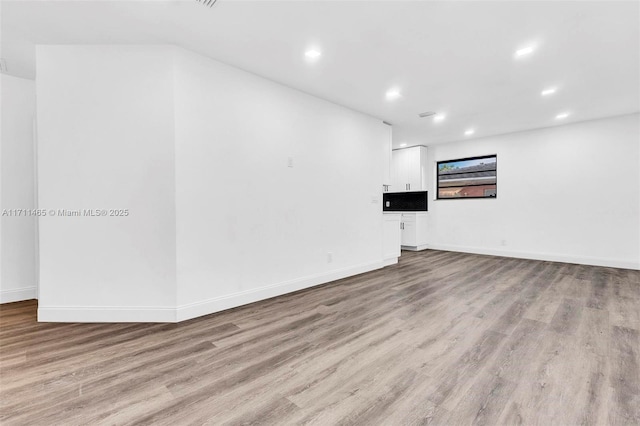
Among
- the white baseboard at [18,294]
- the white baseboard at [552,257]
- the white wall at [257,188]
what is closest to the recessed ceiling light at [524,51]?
the white wall at [257,188]

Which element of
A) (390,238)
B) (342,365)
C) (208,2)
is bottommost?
(342,365)

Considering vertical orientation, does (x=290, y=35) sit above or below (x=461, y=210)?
above

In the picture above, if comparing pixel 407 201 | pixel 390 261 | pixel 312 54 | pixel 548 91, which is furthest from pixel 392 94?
pixel 407 201

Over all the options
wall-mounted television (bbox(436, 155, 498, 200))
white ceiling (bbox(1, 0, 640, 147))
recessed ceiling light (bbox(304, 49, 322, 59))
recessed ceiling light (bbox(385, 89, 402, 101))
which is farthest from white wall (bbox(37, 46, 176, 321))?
wall-mounted television (bbox(436, 155, 498, 200))

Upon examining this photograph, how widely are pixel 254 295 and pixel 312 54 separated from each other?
2.72 meters

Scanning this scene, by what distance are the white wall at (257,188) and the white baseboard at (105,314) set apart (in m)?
0.19

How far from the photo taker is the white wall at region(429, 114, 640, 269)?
16.8 ft

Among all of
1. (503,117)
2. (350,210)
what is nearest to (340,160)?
(350,210)

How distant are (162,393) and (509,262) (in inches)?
245

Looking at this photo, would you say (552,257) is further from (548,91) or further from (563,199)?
(548,91)

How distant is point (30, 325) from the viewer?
8.94 ft

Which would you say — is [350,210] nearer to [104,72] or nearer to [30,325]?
[104,72]

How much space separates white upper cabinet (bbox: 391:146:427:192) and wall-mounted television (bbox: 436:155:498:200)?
0.51 metres

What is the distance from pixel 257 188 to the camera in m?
3.41
